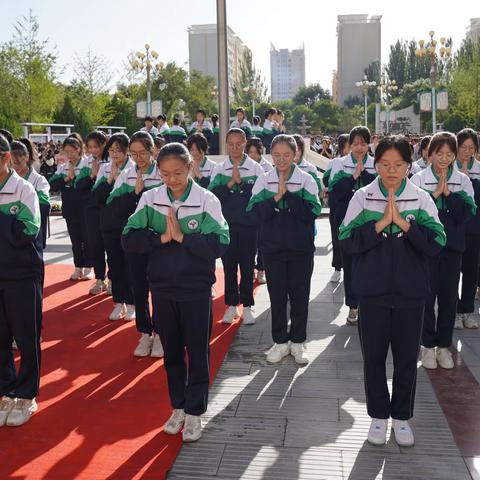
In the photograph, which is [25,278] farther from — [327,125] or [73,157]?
[327,125]

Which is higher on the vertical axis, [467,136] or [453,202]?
[467,136]

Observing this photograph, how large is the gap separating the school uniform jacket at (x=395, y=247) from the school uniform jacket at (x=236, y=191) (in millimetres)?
2630

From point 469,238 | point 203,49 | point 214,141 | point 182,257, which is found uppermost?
point 203,49

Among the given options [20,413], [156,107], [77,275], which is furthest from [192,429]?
[156,107]

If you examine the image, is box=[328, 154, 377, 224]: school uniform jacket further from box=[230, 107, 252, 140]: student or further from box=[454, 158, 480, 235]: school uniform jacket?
box=[230, 107, 252, 140]: student

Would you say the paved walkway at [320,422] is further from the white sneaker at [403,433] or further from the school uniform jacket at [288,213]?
the school uniform jacket at [288,213]

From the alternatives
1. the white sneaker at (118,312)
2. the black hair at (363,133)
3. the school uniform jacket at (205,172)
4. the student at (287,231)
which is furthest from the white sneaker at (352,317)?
the white sneaker at (118,312)

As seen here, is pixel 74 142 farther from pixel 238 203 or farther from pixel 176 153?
pixel 176 153

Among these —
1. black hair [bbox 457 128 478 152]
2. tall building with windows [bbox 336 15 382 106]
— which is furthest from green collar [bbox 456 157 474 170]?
tall building with windows [bbox 336 15 382 106]

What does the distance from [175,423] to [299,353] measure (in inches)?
63.7

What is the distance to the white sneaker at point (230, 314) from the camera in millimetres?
6742

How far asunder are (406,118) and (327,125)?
13.2 m

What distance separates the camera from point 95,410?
4.56 metres

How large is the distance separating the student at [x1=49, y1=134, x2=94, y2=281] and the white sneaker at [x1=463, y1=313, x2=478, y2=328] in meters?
4.34
